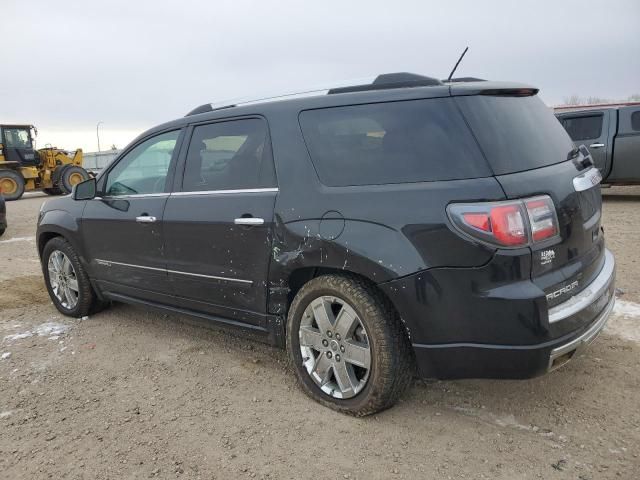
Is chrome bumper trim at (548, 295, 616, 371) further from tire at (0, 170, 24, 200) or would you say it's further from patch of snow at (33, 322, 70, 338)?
tire at (0, 170, 24, 200)

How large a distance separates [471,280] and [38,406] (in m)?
2.66

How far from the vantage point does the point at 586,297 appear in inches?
102

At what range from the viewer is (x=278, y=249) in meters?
2.99

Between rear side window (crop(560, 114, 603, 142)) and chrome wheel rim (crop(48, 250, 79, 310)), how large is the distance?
937 centimetres

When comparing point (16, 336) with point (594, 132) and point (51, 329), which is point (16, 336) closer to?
point (51, 329)

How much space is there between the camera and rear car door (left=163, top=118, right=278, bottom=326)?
10.3 ft

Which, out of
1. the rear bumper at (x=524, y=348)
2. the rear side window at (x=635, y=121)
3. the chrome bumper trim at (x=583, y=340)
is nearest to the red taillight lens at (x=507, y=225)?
the rear bumper at (x=524, y=348)

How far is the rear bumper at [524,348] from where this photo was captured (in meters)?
2.34

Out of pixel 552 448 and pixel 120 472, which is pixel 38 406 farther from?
pixel 552 448

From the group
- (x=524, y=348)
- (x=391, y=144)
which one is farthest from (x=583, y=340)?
(x=391, y=144)

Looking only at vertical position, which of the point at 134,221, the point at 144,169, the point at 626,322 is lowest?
the point at 626,322

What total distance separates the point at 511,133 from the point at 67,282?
3986 millimetres

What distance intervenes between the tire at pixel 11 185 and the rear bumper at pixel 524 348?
20.0m

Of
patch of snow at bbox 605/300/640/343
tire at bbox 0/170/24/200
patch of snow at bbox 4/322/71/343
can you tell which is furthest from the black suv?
tire at bbox 0/170/24/200
